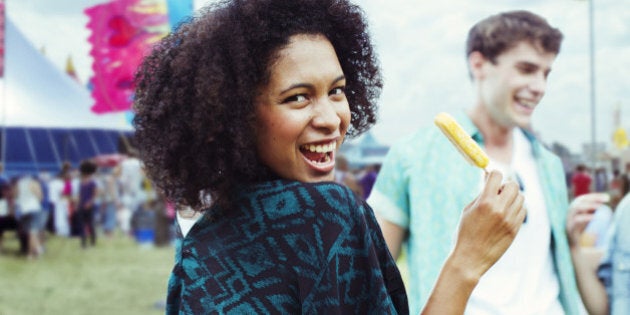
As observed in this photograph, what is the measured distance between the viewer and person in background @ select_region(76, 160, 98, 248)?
43.2 feet

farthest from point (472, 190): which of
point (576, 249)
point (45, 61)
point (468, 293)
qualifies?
point (45, 61)

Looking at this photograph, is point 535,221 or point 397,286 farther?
point 535,221

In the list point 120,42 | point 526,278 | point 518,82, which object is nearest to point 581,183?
point 120,42

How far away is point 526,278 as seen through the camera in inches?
106

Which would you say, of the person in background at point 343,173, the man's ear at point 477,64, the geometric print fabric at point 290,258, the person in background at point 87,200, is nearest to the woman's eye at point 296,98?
the geometric print fabric at point 290,258

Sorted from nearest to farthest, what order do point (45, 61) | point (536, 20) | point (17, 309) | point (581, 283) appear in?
point (581, 283), point (536, 20), point (17, 309), point (45, 61)

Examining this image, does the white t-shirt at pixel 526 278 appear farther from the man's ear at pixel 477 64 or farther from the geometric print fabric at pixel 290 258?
the geometric print fabric at pixel 290 258

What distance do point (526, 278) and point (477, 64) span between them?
2.83 ft

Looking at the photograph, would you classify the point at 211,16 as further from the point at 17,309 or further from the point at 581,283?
the point at 17,309

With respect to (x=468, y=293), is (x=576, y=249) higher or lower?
lower

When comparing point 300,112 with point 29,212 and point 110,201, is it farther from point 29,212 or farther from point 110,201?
point 110,201

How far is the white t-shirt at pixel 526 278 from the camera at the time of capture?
2.64 meters

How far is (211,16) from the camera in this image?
1.40m

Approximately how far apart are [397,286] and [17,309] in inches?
301
